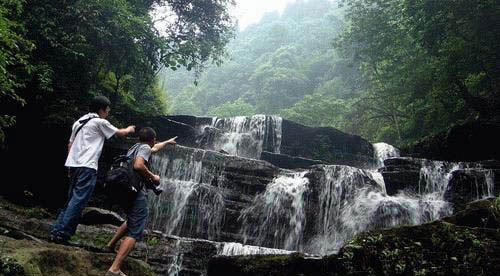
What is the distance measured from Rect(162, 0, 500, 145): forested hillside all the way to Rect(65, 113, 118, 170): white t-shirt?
1180 cm

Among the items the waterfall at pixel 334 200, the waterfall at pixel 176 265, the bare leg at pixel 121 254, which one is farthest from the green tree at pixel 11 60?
the waterfall at pixel 334 200

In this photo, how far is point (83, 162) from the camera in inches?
188

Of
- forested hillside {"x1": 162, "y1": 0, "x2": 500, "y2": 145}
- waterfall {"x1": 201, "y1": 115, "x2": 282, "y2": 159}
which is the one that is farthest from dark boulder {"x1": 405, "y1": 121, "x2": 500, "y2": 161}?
waterfall {"x1": 201, "y1": 115, "x2": 282, "y2": 159}

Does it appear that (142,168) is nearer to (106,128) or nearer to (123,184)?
(123,184)

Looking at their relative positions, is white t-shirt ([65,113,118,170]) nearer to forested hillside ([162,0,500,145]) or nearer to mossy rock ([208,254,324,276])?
mossy rock ([208,254,324,276])

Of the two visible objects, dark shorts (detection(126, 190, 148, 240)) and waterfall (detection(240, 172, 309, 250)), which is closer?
dark shorts (detection(126, 190, 148, 240))

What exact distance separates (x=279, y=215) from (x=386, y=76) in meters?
11.7

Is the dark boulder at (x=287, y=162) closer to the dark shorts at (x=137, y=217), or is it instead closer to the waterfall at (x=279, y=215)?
the waterfall at (x=279, y=215)

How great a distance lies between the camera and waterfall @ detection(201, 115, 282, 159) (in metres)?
16.5

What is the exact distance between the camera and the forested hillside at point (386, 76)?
41.5ft

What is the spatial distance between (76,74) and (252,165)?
6578 millimetres

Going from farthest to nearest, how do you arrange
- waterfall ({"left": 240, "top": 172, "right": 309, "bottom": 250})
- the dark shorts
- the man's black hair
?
waterfall ({"left": 240, "top": 172, "right": 309, "bottom": 250}), the man's black hair, the dark shorts

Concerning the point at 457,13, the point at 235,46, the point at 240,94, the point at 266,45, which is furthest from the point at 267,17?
the point at 457,13

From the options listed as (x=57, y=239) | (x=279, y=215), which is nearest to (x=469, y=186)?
(x=279, y=215)
